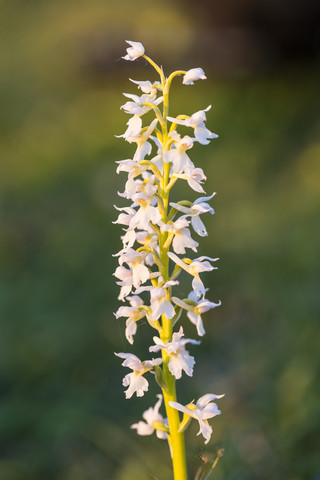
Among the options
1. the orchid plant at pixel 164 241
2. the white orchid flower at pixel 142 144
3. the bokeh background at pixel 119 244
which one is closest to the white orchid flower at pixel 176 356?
the orchid plant at pixel 164 241

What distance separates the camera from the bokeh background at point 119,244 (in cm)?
356

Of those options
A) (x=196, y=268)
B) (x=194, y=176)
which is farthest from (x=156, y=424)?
(x=194, y=176)

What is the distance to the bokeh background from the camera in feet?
11.7

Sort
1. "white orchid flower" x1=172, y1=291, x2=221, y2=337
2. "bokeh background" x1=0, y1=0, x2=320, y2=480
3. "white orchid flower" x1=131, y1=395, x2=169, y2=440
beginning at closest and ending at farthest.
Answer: "white orchid flower" x1=172, y1=291, x2=221, y2=337 → "white orchid flower" x1=131, y1=395, x2=169, y2=440 → "bokeh background" x1=0, y1=0, x2=320, y2=480

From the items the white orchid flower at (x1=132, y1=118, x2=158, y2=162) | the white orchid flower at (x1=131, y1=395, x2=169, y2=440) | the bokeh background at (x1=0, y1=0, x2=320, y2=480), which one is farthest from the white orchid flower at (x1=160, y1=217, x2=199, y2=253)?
the bokeh background at (x1=0, y1=0, x2=320, y2=480)

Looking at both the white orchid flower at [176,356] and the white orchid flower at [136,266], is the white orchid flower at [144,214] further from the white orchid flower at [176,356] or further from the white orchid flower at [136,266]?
the white orchid flower at [176,356]

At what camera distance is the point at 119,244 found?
6.33 meters

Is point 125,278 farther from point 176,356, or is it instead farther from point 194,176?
point 194,176

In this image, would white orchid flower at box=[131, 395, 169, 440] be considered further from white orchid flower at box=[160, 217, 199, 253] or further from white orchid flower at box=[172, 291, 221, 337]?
white orchid flower at box=[160, 217, 199, 253]
